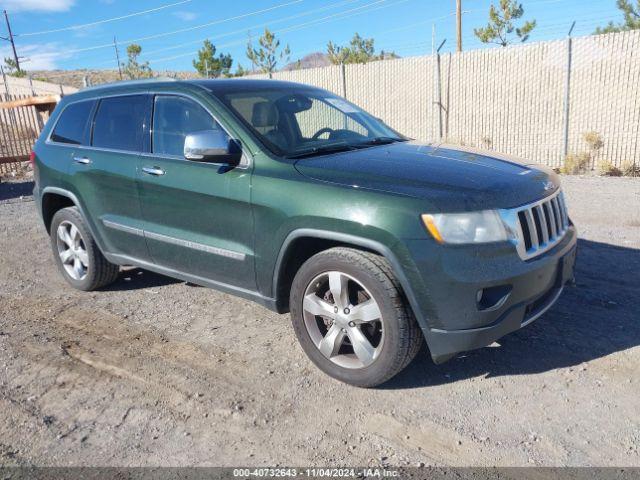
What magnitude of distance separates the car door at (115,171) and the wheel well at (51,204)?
1.90ft

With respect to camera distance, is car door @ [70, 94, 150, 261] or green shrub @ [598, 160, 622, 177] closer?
car door @ [70, 94, 150, 261]

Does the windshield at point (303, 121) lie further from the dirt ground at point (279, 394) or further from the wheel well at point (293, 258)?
the dirt ground at point (279, 394)

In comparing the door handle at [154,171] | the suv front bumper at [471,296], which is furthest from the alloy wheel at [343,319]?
the door handle at [154,171]

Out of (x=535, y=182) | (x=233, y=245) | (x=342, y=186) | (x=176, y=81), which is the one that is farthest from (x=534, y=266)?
(x=176, y=81)

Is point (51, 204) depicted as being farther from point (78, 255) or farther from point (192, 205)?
point (192, 205)

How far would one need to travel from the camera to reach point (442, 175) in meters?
3.15

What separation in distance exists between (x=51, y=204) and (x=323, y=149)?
10.6 ft

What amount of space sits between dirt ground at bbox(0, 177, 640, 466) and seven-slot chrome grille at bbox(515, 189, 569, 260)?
2.68 feet

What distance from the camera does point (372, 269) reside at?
3.05 m

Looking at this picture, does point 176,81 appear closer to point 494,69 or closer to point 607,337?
point 607,337

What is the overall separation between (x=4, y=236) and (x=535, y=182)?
24.5 feet

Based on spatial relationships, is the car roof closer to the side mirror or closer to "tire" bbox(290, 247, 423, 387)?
the side mirror

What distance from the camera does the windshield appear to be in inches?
150

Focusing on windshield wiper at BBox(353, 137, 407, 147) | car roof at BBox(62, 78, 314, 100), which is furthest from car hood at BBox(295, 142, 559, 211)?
car roof at BBox(62, 78, 314, 100)
